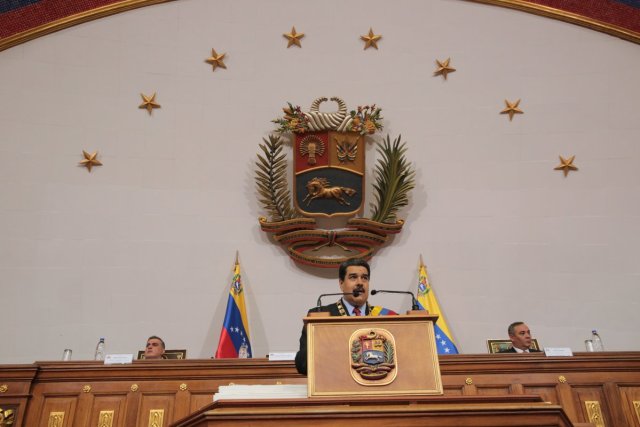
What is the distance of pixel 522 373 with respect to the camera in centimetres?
419

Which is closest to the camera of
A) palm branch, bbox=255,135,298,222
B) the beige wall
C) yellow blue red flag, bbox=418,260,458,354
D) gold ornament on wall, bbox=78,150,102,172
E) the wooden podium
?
the wooden podium

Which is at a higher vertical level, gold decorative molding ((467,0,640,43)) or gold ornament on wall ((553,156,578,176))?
gold decorative molding ((467,0,640,43))

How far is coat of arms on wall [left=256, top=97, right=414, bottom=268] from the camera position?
19.9ft

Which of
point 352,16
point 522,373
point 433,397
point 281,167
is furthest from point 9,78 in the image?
point 433,397

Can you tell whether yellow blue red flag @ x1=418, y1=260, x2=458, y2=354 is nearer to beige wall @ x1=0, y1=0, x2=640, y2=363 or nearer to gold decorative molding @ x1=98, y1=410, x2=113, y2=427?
beige wall @ x1=0, y1=0, x2=640, y2=363

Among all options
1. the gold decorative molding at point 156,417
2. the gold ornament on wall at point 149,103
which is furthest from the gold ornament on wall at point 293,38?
the gold decorative molding at point 156,417

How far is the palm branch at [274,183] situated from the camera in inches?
244

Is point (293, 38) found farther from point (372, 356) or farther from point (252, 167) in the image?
point (372, 356)

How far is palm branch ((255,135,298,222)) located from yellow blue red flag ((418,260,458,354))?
1320mm

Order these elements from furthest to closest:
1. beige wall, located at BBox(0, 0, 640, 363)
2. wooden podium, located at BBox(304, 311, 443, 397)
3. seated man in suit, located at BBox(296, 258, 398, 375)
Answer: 1. beige wall, located at BBox(0, 0, 640, 363)
2. seated man in suit, located at BBox(296, 258, 398, 375)
3. wooden podium, located at BBox(304, 311, 443, 397)

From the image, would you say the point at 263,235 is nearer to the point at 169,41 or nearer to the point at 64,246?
the point at 64,246

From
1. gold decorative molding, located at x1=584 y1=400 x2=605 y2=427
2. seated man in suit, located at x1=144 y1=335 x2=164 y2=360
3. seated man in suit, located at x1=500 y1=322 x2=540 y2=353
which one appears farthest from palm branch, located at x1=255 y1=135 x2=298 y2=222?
Result: gold decorative molding, located at x1=584 y1=400 x2=605 y2=427

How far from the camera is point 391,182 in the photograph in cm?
623

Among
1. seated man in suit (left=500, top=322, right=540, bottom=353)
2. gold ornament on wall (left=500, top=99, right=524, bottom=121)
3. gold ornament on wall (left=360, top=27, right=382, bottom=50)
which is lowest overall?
seated man in suit (left=500, top=322, right=540, bottom=353)
